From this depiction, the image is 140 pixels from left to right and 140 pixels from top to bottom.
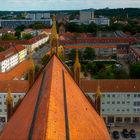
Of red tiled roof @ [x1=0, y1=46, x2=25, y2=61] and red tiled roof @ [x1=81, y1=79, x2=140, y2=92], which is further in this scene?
red tiled roof @ [x1=0, y1=46, x2=25, y2=61]

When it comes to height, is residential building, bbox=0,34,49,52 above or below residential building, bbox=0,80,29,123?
above

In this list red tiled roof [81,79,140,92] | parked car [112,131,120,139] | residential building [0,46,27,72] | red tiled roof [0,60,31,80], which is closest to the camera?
parked car [112,131,120,139]

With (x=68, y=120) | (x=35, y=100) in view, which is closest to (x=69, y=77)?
(x=35, y=100)

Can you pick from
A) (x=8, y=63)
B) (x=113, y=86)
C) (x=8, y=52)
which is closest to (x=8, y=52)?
(x=8, y=52)

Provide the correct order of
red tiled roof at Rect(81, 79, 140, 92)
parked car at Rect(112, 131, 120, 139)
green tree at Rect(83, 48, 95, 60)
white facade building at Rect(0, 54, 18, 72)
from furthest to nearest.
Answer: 1. green tree at Rect(83, 48, 95, 60)
2. white facade building at Rect(0, 54, 18, 72)
3. red tiled roof at Rect(81, 79, 140, 92)
4. parked car at Rect(112, 131, 120, 139)

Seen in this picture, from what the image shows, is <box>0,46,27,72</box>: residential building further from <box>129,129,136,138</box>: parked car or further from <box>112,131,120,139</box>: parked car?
<box>129,129,136,138</box>: parked car

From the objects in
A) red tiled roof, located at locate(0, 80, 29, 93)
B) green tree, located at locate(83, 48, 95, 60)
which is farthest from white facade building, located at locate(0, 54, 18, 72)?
red tiled roof, located at locate(0, 80, 29, 93)
